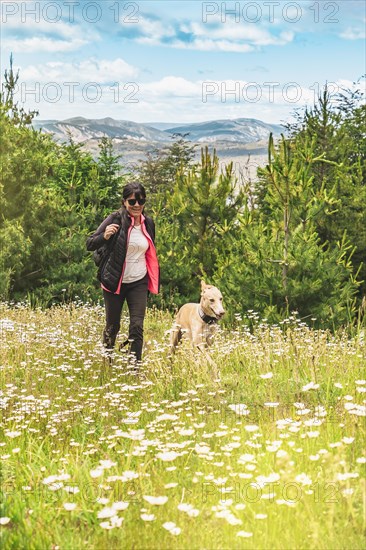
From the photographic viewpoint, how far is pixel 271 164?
10820 millimetres

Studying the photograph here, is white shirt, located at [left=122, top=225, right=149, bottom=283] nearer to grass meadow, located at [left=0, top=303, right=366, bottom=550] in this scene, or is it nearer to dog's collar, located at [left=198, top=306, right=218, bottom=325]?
dog's collar, located at [left=198, top=306, right=218, bottom=325]

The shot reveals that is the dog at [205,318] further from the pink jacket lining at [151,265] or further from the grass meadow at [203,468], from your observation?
the grass meadow at [203,468]

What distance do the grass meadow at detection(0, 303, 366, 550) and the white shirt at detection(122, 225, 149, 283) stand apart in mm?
1398

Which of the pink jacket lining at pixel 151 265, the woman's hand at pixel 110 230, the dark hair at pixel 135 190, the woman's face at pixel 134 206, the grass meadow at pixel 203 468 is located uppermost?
the dark hair at pixel 135 190

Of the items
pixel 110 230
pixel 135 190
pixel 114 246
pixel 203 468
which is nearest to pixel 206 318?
pixel 114 246

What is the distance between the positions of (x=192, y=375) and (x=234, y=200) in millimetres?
10801

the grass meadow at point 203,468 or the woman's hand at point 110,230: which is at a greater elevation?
the woman's hand at point 110,230

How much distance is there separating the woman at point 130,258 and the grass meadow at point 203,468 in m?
1.24

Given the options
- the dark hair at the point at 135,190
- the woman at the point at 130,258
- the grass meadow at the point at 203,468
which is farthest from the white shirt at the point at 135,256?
the grass meadow at the point at 203,468

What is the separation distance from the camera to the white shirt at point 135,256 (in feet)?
25.7

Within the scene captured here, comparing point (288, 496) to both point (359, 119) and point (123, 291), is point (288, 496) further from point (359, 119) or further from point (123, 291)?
point (359, 119)

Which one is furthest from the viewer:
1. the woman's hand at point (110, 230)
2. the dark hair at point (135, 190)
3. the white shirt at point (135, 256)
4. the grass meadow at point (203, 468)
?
the white shirt at point (135, 256)

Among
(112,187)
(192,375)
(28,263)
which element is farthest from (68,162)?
(192,375)

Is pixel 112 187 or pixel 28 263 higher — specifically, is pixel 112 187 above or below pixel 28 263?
above
